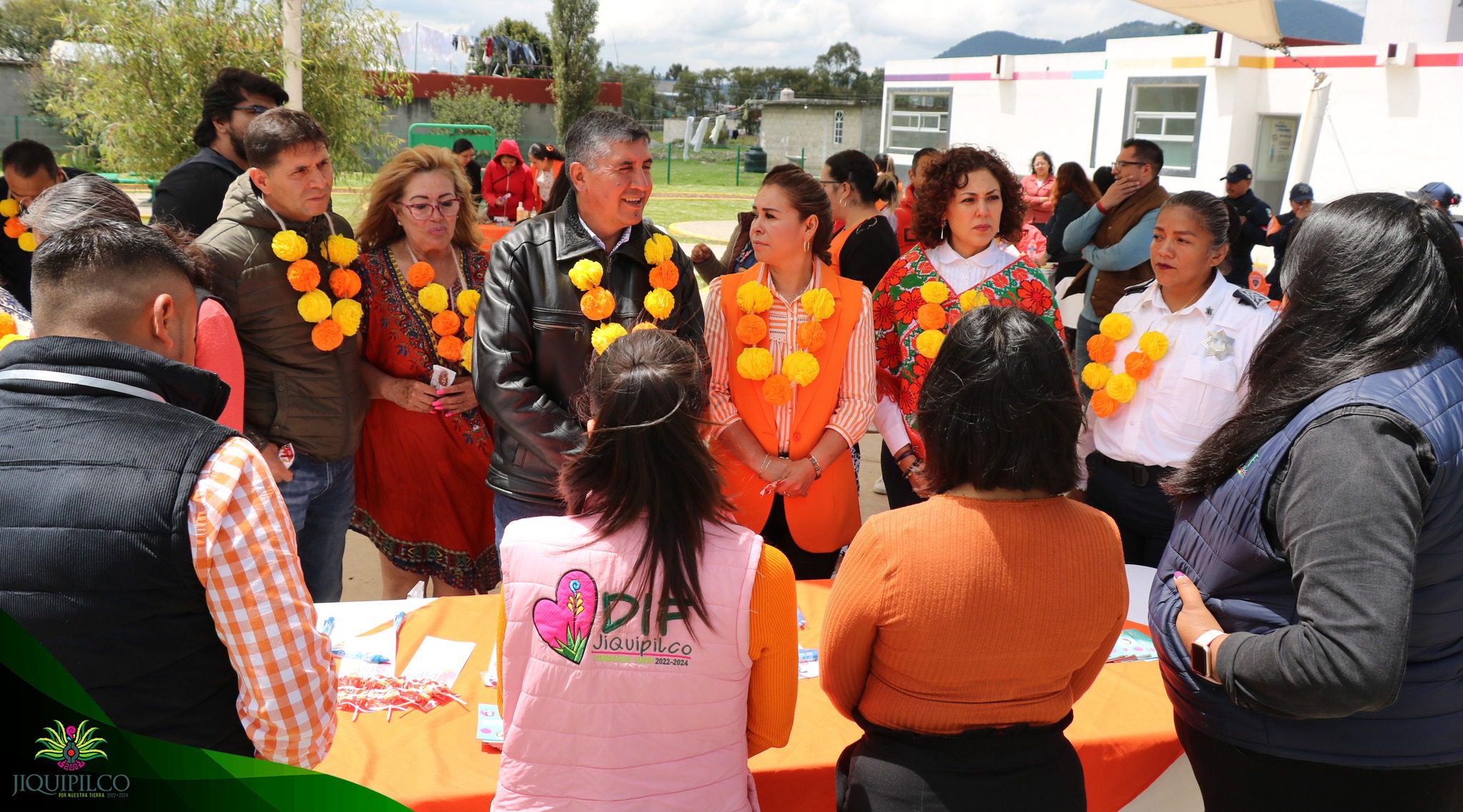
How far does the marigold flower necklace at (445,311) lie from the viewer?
10.7 ft

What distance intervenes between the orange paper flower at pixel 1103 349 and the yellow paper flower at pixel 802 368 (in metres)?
0.99

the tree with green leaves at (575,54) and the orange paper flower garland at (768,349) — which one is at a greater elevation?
the tree with green leaves at (575,54)

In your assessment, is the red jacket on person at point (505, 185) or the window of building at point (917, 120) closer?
the red jacket on person at point (505, 185)

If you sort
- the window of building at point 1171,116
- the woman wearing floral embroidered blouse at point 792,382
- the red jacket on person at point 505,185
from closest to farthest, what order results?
the woman wearing floral embroidered blouse at point 792,382 < the red jacket on person at point 505,185 < the window of building at point 1171,116

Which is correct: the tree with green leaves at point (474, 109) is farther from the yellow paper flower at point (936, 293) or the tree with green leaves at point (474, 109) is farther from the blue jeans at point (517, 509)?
the blue jeans at point (517, 509)

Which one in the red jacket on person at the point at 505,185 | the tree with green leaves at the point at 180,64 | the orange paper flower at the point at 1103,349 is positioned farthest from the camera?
the red jacket on person at the point at 505,185

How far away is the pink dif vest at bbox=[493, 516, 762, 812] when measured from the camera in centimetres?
156

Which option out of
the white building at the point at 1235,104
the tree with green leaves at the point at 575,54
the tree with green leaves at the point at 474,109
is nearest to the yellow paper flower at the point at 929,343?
the white building at the point at 1235,104

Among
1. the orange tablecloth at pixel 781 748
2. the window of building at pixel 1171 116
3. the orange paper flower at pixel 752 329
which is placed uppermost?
the window of building at pixel 1171 116

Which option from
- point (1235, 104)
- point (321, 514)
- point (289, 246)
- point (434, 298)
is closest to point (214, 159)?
point (289, 246)

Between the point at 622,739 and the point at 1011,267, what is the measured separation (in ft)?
7.82

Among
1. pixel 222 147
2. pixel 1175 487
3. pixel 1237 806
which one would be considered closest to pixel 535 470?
pixel 1175 487

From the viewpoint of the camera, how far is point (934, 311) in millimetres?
3279

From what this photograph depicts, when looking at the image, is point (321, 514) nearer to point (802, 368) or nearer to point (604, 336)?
point (604, 336)
